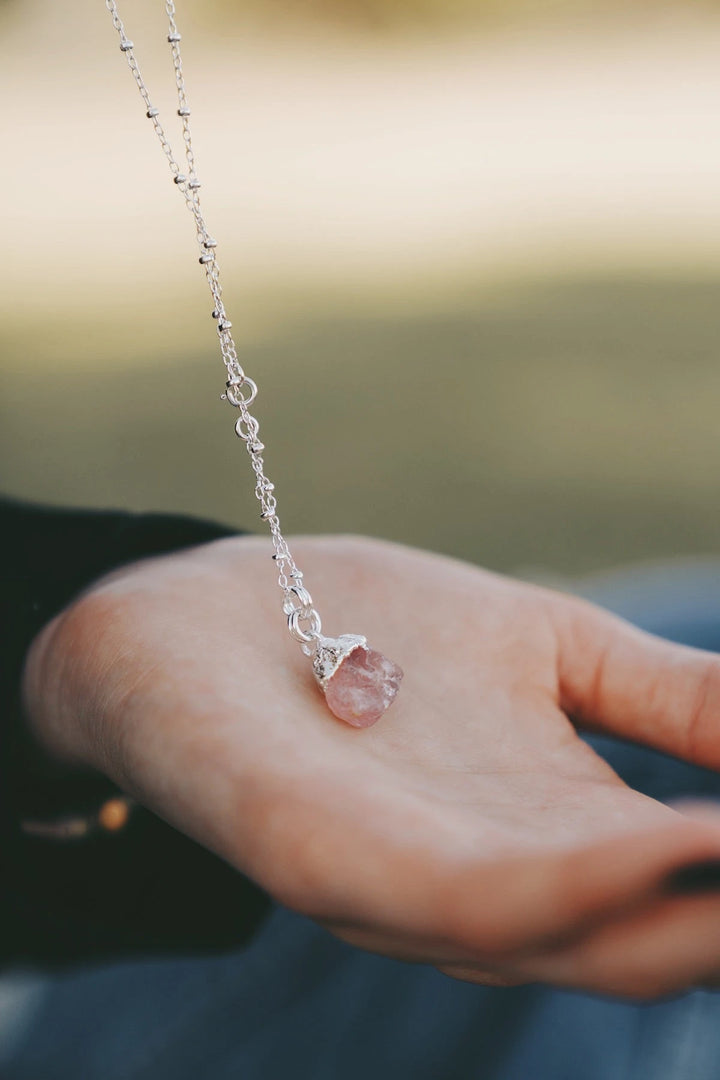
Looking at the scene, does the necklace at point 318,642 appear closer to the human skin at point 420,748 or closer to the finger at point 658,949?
the human skin at point 420,748

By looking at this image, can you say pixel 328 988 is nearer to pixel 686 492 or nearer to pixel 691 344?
pixel 686 492

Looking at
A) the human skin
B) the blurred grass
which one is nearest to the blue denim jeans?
the human skin

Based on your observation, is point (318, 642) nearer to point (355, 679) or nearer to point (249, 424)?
point (355, 679)

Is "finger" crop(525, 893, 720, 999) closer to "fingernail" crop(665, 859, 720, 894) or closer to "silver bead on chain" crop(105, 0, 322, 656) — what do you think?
"fingernail" crop(665, 859, 720, 894)

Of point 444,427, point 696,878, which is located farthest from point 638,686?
point 444,427

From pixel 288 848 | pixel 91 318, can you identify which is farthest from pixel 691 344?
pixel 288 848
